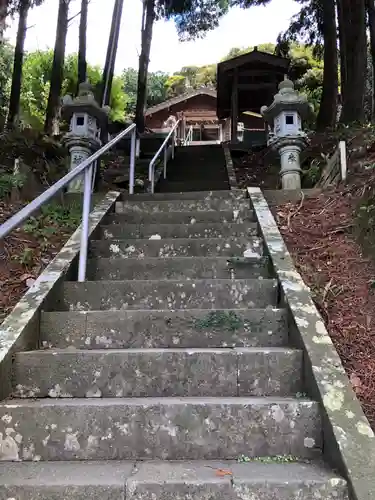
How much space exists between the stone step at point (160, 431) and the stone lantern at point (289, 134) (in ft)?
12.6

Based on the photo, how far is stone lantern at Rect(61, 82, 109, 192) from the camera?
5703mm

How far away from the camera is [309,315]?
100 inches

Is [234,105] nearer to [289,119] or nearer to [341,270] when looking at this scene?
[289,119]

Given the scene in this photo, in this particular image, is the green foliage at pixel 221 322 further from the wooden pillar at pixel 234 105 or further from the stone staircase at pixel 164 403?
the wooden pillar at pixel 234 105

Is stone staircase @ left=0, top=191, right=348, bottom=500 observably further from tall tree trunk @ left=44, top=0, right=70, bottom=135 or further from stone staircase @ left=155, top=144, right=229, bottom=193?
tall tree trunk @ left=44, top=0, right=70, bottom=135

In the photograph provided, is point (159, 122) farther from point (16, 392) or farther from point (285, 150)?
point (16, 392)

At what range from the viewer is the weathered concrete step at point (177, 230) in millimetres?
3965

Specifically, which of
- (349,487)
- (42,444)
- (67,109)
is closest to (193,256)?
(42,444)

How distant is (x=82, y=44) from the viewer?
1249cm

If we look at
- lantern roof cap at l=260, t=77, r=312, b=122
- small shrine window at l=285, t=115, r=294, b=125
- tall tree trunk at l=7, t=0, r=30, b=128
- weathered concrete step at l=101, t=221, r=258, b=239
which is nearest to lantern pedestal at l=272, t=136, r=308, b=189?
small shrine window at l=285, t=115, r=294, b=125

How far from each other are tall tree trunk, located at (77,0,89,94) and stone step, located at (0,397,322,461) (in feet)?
35.5

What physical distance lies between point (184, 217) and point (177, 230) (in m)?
0.25

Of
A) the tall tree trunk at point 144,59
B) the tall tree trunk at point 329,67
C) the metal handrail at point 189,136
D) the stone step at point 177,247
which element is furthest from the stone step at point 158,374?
the metal handrail at point 189,136

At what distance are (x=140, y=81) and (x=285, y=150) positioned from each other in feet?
32.6
